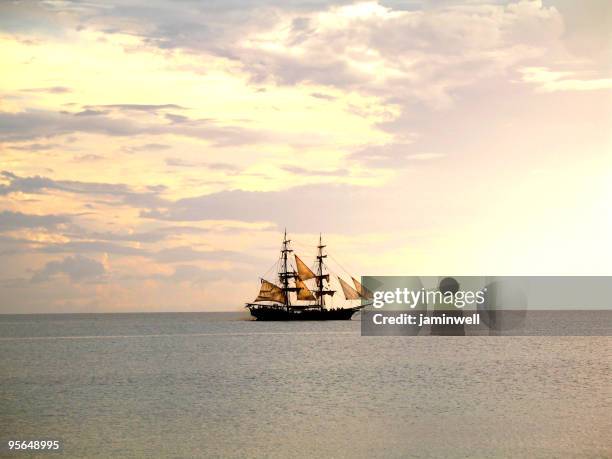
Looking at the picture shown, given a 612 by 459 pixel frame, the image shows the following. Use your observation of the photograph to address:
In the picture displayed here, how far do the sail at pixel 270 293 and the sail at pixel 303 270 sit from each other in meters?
5.32

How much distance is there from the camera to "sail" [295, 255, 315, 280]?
157750 mm

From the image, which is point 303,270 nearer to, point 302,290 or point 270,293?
point 302,290

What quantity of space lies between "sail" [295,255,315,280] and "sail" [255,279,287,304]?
17.4 ft

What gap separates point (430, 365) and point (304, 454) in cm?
4159

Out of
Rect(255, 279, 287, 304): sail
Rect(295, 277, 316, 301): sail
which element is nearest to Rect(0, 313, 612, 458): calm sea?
Rect(255, 279, 287, 304): sail

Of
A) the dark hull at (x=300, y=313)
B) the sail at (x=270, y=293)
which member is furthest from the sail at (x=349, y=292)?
the sail at (x=270, y=293)

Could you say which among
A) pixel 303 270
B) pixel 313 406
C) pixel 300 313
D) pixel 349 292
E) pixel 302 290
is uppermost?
pixel 303 270

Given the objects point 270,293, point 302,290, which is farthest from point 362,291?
point 270,293

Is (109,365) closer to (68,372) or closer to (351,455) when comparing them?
(68,372)

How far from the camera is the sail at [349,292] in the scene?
517ft

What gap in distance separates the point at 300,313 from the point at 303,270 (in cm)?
1052

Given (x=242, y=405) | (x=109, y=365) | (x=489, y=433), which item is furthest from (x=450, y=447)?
(x=109, y=365)

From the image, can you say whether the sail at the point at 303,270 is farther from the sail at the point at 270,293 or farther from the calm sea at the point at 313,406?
the calm sea at the point at 313,406

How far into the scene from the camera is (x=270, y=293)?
15788 cm
